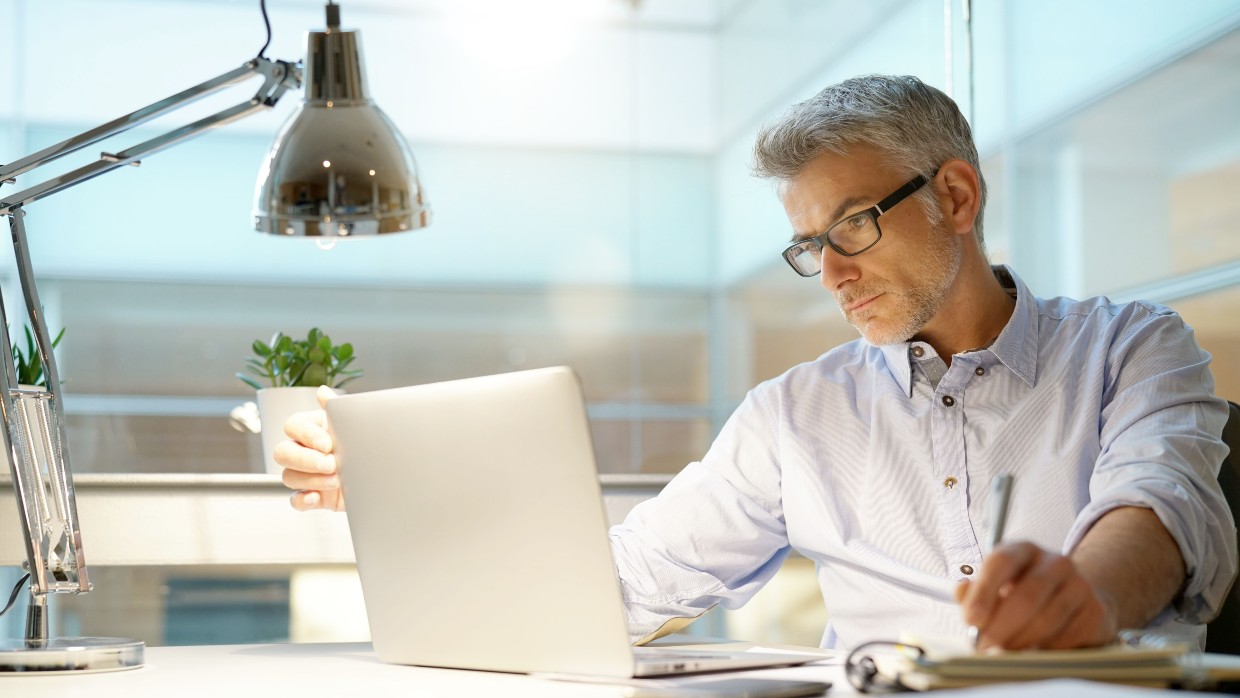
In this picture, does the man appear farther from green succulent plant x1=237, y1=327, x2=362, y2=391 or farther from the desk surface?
green succulent plant x1=237, y1=327, x2=362, y2=391

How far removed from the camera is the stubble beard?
142cm

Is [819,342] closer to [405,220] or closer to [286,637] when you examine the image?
[286,637]

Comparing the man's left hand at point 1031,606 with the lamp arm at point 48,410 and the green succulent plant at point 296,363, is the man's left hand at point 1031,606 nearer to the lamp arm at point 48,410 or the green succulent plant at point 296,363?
the lamp arm at point 48,410

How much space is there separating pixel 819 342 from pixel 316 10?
2.52 meters

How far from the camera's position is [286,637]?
2.80 metres

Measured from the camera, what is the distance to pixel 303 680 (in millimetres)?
967

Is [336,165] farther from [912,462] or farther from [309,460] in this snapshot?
[912,462]

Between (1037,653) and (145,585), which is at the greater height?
(1037,653)

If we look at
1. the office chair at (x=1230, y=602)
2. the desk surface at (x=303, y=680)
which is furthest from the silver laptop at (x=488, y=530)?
the office chair at (x=1230, y=602)

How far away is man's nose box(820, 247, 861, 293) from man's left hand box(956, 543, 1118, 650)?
0.71 meters

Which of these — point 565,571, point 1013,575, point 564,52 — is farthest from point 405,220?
point 564,52

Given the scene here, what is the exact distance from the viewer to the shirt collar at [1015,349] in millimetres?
1350

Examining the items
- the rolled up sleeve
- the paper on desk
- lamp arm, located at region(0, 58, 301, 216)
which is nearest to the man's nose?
the rolled up sleeve

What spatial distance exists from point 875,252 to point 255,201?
757 millimetres
